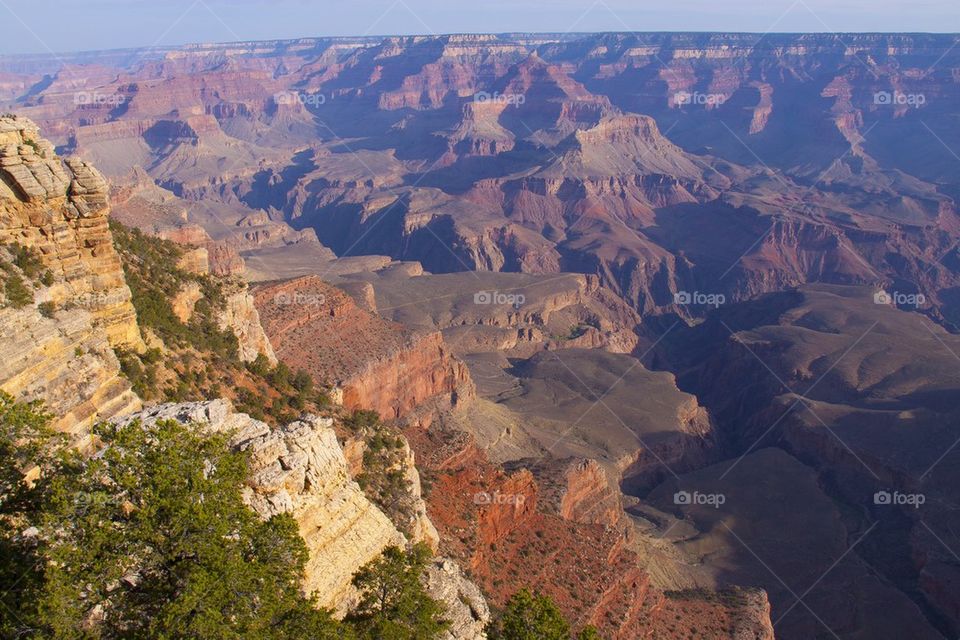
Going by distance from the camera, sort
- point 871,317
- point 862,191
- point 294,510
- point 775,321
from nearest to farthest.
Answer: point 294,510 → point 871,317 → point 775,321 → point 862,191

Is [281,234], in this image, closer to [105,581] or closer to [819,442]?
[819,442]

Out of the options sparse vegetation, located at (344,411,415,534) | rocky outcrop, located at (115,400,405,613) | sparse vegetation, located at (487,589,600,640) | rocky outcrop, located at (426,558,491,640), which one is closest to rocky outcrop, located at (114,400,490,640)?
rocky outcrop, located at (115,400,405,613)

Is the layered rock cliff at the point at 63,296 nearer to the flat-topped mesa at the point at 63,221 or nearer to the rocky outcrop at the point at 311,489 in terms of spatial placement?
the flat-topped mesa at the point at 63,221

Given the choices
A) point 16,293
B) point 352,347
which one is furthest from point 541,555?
point 352,347

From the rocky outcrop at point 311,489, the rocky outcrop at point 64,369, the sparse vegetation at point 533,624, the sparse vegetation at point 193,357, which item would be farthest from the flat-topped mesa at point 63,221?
the sparse vegetation at point 533,624

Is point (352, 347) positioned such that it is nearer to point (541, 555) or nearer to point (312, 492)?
point (541, 555)

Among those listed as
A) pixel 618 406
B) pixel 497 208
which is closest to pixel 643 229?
pixel 497 208
